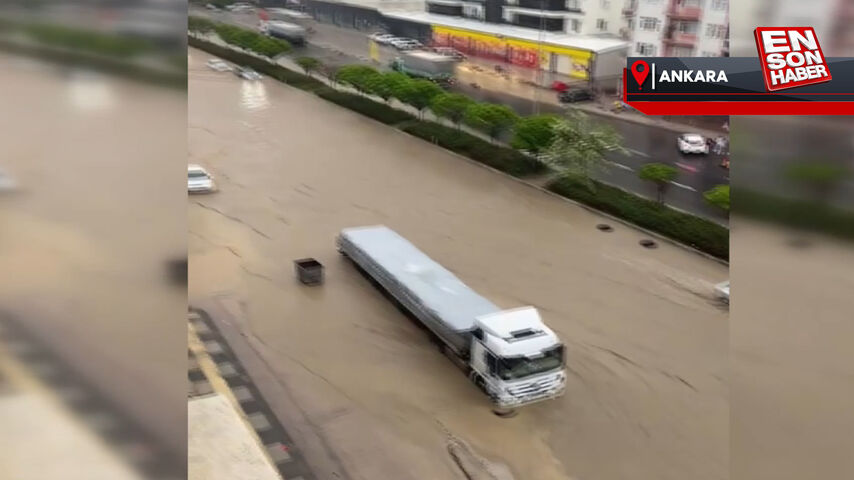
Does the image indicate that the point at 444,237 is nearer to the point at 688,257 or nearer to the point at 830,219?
the point at 688,257

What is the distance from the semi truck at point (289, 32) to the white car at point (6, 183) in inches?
388

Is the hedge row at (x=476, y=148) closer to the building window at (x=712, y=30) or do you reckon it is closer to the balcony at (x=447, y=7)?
the building window at (x=712, y=30)

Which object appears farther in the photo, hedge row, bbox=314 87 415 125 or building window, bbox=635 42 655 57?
building window, bbox=635 42 655 57

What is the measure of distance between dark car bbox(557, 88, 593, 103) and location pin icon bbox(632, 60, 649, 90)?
715 centimetres

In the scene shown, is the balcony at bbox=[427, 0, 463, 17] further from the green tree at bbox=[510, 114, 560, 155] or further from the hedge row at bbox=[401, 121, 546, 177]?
the green tree at bbox=[510, 114, 560, 155]

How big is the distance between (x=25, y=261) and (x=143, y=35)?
204 mm

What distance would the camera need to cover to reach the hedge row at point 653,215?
495 cm

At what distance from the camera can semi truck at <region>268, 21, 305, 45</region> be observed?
1004cm

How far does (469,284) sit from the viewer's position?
441 cm

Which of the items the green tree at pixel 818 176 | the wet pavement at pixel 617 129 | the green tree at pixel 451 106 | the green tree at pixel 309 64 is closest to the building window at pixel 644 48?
the wet pavement at pixel 617 129

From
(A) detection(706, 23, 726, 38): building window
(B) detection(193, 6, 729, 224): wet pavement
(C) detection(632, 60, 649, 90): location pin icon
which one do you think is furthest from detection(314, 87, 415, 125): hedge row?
(C) detection(632, 60, 649, 90): location pin icon

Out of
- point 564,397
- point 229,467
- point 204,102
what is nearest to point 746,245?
point 229,467

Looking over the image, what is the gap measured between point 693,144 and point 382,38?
4.47 metres

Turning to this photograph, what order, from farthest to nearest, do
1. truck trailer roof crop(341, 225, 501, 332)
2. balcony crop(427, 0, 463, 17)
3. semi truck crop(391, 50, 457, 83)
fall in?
balcony crop(427, 0, 463, 17)
semi truck crop(391, 50, 457, 83)
truck trailer roof crop(341, 225, 501, 332)
